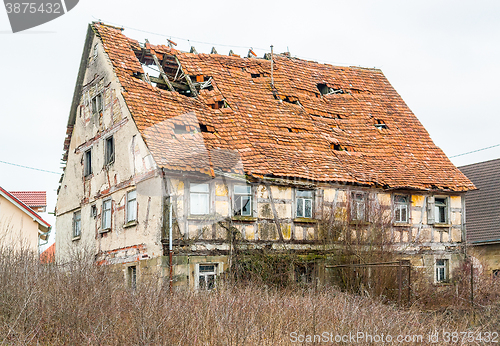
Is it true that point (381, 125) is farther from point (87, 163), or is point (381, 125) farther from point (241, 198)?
point (87, 163)

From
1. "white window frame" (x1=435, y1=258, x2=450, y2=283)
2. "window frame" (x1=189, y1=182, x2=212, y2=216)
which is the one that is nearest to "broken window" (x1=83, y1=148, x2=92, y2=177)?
"window frame" (x1=189, y1=182, x2=212, y2=216)

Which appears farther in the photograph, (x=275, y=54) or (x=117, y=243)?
(x=275, y=54)

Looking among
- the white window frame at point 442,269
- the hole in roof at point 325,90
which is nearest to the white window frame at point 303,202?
the white window frame at point 442,269

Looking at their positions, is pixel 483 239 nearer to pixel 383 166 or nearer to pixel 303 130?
pixel 383 166

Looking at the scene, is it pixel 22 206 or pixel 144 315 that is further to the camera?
pixel 22 206

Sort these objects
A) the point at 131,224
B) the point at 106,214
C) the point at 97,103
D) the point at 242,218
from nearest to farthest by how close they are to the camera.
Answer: the point at 242,218
the point at 131,224
the point at 106,214
the point at 97,103

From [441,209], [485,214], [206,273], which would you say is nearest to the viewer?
[206,273]

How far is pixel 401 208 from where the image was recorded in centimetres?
2000

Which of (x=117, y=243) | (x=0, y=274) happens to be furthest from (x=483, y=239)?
(x=0, y=274)

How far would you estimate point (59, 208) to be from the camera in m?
23.0

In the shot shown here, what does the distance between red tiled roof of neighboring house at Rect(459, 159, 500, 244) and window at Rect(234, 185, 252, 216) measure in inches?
449

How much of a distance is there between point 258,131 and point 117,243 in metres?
5.66

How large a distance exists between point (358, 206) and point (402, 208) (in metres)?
2.22

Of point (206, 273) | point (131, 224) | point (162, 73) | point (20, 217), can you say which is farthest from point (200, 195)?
point (20, 217)
